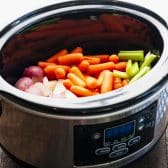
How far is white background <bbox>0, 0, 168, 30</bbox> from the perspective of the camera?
1.17 metres

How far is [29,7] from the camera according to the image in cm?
124

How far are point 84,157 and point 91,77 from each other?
0.28 m

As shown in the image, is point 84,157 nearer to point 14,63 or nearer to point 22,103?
point 22,103

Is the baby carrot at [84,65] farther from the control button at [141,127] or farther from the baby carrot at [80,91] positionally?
the control button at [141,127]

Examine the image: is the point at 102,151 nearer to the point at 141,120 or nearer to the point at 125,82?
the point at 141,120

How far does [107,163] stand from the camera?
102cm

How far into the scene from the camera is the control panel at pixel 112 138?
958 mm

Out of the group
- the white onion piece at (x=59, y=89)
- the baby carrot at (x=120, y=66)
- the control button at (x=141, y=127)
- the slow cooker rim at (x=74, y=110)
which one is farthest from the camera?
the baby carrot at (x=120, y=66)

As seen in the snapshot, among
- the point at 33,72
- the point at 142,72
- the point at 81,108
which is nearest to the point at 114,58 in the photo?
the point at 142,72

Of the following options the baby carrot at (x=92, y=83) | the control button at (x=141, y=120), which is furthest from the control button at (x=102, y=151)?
the baby carrot at (x=92, y=83)

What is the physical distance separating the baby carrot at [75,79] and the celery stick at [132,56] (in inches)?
6.7

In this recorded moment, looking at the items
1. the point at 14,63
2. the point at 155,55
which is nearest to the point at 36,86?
the point at 14,63

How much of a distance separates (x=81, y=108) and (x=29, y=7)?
0.48 m

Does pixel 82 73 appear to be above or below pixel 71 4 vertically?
below
